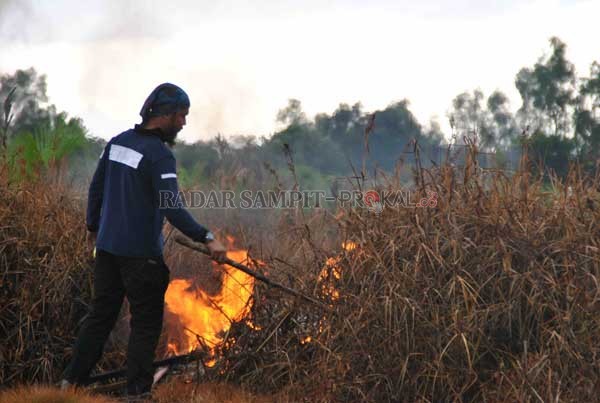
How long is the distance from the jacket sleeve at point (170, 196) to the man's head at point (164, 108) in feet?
1.00

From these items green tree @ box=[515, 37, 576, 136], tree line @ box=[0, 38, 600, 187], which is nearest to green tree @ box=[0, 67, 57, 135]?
tree line @ box=[0, 38, 600, 187]

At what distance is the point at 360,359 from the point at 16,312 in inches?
99.7

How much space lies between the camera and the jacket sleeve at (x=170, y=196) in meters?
5.28

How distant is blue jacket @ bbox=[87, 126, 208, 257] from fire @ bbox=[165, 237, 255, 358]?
1005 mm

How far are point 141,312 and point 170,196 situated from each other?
29.8 inches

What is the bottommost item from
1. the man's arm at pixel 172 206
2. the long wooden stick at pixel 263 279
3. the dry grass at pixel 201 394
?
the dry grass at pixel 201 394

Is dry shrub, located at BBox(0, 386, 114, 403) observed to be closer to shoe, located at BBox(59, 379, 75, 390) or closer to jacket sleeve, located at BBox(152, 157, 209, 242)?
shoe, located at BBox(59, 379, 75, 390)

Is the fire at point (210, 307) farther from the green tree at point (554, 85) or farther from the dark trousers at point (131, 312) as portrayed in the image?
the green tree at point (554, 85)

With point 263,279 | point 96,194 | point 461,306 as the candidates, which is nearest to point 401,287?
point 461,306

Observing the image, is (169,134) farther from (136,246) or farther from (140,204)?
(136,246)

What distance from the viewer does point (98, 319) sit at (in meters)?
5.45

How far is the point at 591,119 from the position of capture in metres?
23.0

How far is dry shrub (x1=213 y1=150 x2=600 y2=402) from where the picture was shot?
4934mm

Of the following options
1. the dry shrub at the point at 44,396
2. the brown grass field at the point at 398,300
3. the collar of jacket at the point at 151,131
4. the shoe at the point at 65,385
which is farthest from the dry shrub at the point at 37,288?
the collar of jacket at the point at 151,131
